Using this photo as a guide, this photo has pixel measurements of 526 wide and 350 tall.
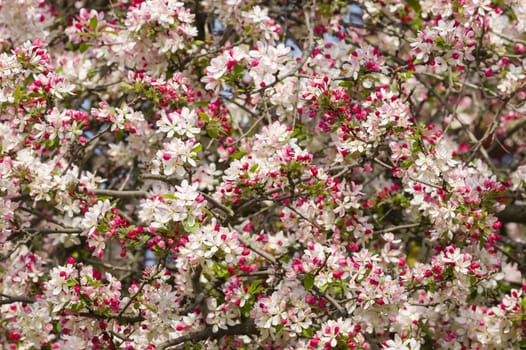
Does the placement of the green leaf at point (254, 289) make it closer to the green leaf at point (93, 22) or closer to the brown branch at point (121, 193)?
the brown branch at point (121, 193)

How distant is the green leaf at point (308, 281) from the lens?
2932mm

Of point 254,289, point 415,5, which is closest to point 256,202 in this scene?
point 254,289

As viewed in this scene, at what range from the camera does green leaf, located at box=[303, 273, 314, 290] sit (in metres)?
2.93

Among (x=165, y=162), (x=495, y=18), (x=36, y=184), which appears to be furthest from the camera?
(x=495, y=18)

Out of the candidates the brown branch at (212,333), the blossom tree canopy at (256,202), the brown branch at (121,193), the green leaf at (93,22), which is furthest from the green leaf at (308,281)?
the green leaf at (93,22)

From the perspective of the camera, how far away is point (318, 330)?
3.12 meters

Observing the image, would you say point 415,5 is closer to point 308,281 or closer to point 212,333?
point 308,281

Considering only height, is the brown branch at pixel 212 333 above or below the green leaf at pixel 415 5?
below

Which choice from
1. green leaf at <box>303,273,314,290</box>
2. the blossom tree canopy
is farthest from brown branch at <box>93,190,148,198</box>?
green leaf at <box>303,273,314,290</box>

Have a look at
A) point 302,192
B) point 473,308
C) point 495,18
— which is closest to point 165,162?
point 302,192

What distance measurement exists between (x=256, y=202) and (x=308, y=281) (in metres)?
0.46

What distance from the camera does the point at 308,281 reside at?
2934mm

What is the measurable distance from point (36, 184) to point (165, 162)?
1.87 feet

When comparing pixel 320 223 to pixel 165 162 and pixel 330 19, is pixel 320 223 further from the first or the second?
pixel 330 19
